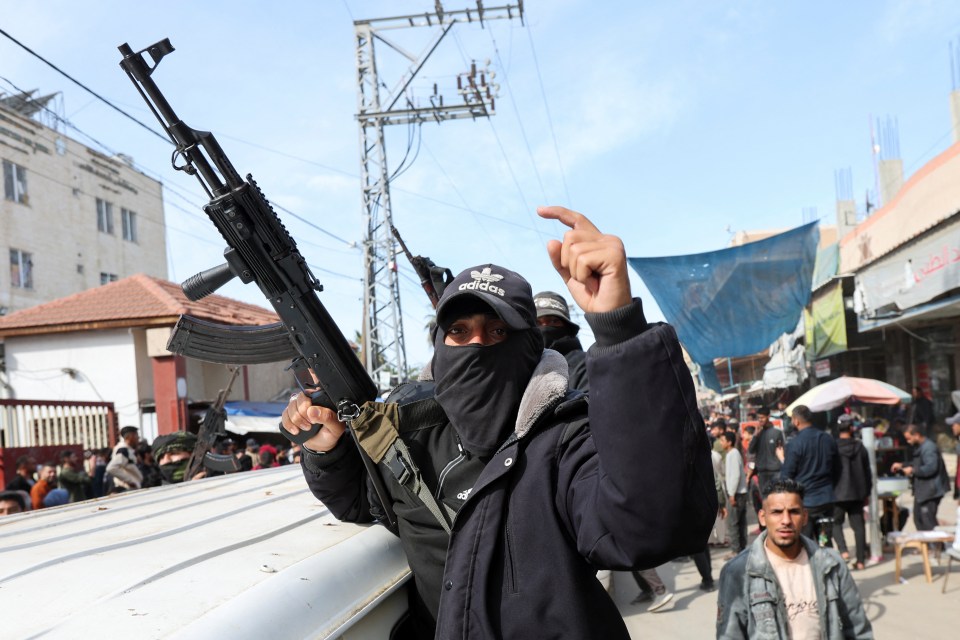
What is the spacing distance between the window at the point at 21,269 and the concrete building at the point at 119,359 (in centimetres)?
924

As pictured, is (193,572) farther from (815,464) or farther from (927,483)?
(927,483)

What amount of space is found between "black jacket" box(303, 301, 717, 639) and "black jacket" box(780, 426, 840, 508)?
274 inches

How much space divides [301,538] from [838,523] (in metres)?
7.73

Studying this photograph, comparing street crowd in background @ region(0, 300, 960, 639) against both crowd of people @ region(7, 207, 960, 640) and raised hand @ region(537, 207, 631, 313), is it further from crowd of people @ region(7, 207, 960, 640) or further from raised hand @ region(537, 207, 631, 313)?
raised hand @ region(537, 207, 631, 313)

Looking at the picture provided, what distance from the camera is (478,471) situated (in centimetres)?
192

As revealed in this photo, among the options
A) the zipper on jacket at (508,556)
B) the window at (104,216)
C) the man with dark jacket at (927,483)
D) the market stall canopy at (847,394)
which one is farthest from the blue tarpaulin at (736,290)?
the window at (104,216)

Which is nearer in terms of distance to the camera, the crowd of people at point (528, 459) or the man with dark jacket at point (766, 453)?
the crowd of people at point (528, 459)

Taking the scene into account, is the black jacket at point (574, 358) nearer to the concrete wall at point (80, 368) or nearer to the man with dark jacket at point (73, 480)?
the man with dark jacket at point (73, 480)

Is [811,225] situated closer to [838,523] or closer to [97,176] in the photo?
[838,523]

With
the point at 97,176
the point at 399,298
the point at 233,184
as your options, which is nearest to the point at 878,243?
the point at 399,298

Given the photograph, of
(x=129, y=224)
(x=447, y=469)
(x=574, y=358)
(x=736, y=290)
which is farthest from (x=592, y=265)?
(x=129, y=224)

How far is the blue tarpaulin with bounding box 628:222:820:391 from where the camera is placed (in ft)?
39.0

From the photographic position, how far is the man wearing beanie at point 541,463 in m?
1.30

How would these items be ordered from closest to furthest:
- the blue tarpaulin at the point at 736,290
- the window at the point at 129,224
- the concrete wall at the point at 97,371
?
1. the blue tarpaulin at the point at 736,290
2. the concrete wall at the point at 97,371
3. the window at the point at 129,224
